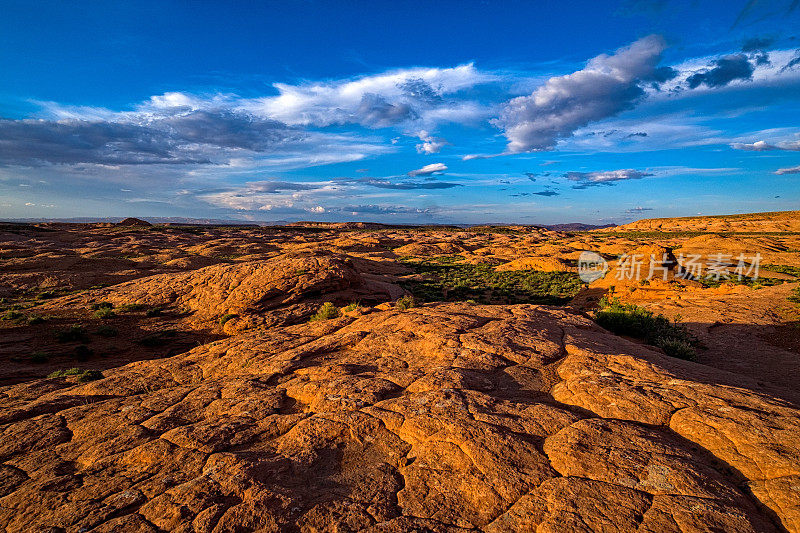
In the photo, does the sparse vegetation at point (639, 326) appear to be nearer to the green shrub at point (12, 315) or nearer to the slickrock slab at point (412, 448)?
the slickrock slab at point (412, 448)

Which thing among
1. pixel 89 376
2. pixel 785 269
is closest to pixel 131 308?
pixel 89 376

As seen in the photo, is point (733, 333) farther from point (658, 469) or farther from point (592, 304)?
point (658, 469)

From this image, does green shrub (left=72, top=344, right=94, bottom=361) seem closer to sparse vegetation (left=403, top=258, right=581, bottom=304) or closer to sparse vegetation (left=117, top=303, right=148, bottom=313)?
sparse vegetation (left=117, top=303, right=148, bottom=313)

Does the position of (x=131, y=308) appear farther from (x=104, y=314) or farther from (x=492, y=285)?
(x=492, y=285)

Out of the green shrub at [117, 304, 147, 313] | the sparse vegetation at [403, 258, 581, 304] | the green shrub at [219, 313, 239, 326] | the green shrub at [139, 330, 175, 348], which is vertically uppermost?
the green shrub at [219, 313, 239, 326]

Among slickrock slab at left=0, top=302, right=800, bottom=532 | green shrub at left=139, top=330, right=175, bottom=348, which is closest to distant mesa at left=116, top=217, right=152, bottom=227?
green shrub at left=139, top=330, right=175, bottom=348

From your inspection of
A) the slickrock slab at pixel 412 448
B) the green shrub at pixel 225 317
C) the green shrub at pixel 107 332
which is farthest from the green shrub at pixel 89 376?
the green shrub at pixel 107 332
